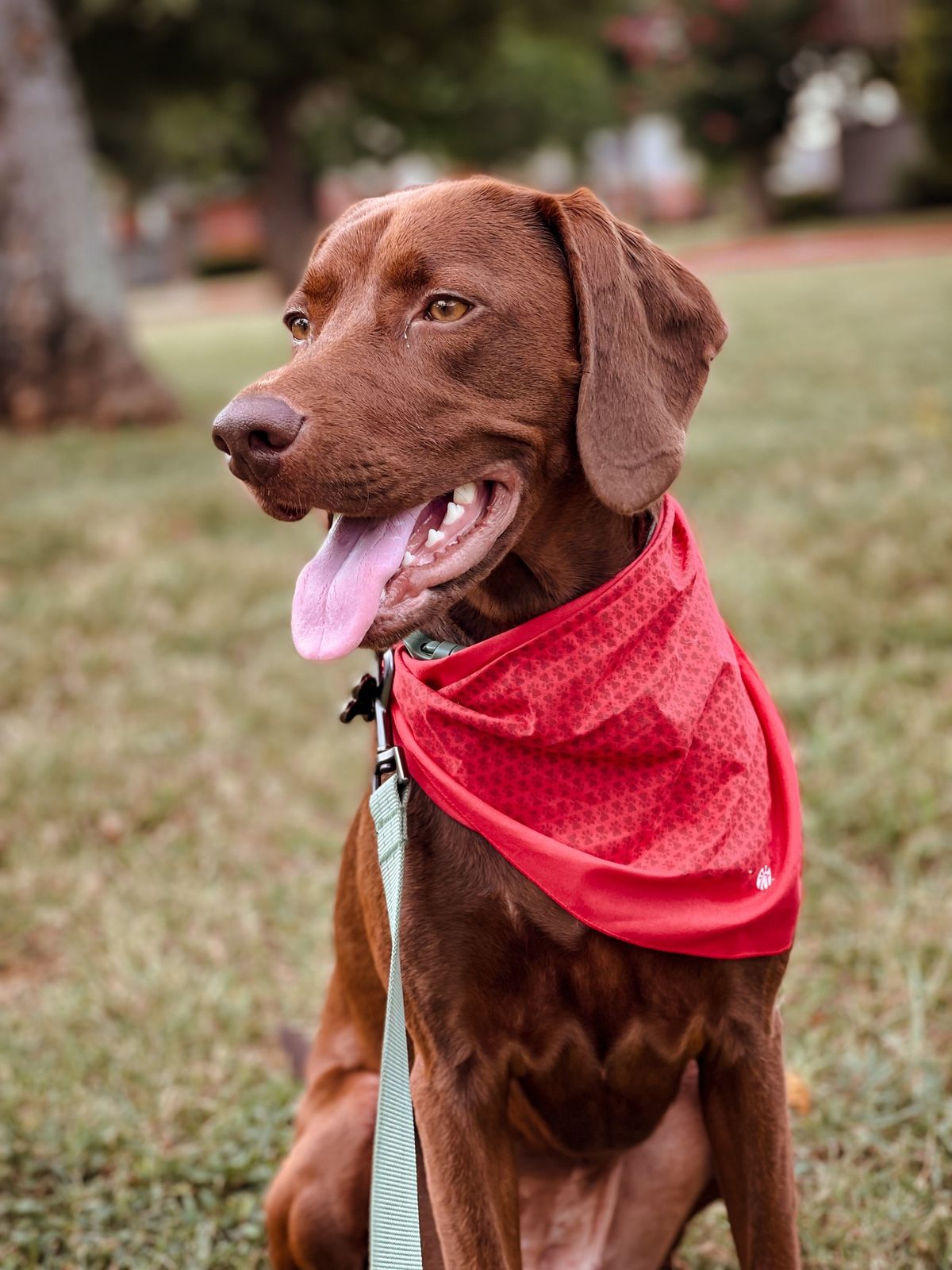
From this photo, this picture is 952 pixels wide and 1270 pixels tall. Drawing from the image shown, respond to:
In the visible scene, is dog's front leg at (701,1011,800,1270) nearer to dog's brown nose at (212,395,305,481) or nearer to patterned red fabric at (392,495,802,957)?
patterned red fabric at (392,495,802,957)

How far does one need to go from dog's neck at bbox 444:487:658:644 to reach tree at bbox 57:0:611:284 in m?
13.4

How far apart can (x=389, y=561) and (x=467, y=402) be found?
28 cm

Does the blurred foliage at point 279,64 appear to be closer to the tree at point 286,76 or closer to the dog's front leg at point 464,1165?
the tree at point 286,76

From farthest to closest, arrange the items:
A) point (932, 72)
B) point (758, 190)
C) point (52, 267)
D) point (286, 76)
→ point (758, 190)
point (932, 72)
point (286, 76)
point (52, 267)

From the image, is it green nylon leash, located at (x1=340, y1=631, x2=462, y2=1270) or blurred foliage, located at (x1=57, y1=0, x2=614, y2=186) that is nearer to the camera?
green nylon leash, located at (x1=340, y1=631, x2=462, y2=1270)

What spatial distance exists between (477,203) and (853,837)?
2441mm

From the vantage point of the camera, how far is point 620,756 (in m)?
2.09

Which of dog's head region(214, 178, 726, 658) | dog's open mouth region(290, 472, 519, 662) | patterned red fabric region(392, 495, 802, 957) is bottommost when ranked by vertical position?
patterned red fabric region(392, 495, 802, 957)

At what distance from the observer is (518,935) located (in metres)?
2.03

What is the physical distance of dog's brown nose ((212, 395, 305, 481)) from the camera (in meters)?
1.88

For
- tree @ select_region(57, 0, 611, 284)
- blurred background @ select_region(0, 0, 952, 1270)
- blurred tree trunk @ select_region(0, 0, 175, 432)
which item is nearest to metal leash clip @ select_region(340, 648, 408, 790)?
blurred background @ select_region(0, 0, 952, 1270)

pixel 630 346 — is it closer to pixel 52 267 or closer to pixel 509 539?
pixel 509 539

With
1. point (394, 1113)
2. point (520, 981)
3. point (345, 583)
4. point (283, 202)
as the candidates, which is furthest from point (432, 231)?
point (283, 202)

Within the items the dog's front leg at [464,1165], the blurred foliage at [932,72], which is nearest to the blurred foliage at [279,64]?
the blurred foliage at [932,72]
